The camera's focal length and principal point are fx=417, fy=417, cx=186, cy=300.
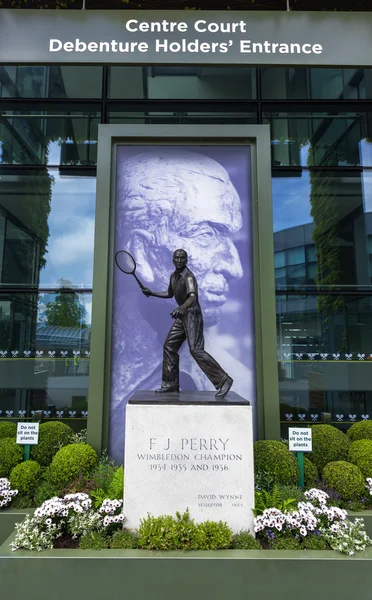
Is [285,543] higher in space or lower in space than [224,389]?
lower

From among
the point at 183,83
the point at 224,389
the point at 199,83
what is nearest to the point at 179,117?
the point at 183,83

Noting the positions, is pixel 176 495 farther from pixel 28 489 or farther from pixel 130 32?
pixel 130 32

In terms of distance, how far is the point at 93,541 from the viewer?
4.27 m

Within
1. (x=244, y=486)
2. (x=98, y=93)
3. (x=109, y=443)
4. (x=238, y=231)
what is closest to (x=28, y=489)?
(x=109, y=443)

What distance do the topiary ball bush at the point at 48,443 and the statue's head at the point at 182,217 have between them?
8.58 ft

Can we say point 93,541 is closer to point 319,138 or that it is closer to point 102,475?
point 102,475

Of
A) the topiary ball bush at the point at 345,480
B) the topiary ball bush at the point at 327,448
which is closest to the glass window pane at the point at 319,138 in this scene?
the topiary ball bush at the point at 327,448

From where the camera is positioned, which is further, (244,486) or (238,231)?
(238,231)

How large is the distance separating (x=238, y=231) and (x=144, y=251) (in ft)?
5.15

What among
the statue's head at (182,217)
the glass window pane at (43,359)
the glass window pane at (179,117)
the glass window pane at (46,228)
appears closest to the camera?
the statue's head at (182,217)

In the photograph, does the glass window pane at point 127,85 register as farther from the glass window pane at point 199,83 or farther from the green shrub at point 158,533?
the green shrub at point 158,533

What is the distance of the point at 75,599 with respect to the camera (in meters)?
3.89

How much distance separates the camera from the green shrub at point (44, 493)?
5.25 m

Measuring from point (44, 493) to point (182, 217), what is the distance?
14.7 ft
